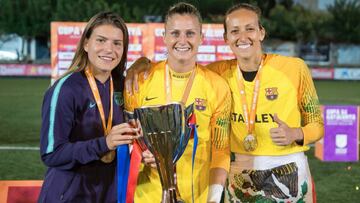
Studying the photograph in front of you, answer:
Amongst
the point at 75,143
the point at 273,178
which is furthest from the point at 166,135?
the point at 273,178

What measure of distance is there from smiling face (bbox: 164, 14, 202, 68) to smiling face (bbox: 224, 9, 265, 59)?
0.41 m

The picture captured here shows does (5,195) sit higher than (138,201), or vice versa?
(138,201)

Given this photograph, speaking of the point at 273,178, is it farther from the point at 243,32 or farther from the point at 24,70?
the point at 24,70

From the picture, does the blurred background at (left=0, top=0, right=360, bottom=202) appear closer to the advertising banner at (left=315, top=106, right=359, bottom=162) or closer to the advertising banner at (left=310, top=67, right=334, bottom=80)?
the advertising banner at (left=310, top=67, right=334, bottom=80)

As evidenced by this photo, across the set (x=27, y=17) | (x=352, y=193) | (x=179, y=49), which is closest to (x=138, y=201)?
(x=179, y=49)

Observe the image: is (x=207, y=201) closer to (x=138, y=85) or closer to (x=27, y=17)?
(x=138, y=85)

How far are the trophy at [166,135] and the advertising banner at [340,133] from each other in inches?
258

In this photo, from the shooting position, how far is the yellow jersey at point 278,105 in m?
3.30

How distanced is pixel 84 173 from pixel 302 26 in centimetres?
4541

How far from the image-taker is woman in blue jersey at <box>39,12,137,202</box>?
104 inches

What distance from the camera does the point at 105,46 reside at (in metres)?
2.82

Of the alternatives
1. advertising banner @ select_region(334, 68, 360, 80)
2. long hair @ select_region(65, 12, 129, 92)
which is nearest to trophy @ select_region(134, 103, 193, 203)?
long hair @ select_region(65, 12, 129, 92)

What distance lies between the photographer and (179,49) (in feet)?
9.32

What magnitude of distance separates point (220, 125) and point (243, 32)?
1.94ft
